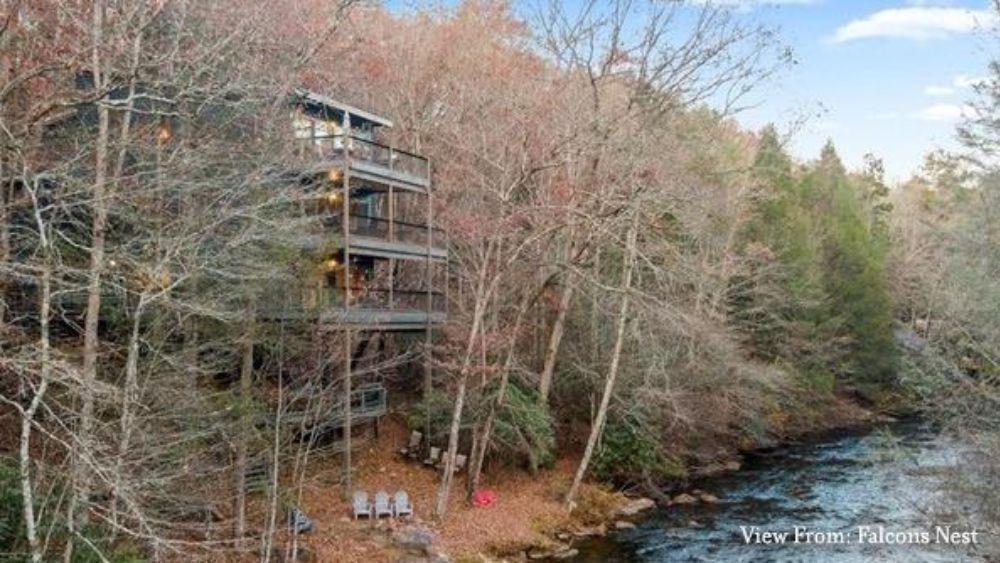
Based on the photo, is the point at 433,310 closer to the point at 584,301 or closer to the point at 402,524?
the point at 584,301

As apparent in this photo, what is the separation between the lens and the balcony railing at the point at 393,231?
20.0 m

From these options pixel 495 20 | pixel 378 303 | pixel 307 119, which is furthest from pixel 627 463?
pixel 495 20

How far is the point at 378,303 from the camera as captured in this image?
20078 mm

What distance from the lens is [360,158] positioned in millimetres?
19484

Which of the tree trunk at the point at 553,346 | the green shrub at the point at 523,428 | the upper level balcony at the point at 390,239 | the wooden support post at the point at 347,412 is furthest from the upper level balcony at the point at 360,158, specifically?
the green shrub at the point at 523,428

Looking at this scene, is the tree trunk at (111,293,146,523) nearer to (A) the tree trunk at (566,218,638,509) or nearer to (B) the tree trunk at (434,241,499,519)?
(B) the tree trunk at (434,241,499,519)

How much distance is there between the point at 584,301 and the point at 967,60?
12.5m

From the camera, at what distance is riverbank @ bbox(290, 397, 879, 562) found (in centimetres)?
1459

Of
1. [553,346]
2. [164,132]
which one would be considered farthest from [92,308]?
[553,346]

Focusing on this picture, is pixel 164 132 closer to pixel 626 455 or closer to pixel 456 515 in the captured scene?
pixel 456 515

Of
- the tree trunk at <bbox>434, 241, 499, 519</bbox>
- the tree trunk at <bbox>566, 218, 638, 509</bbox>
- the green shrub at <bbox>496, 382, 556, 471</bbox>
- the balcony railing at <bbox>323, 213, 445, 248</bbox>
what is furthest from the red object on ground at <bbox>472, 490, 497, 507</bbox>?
the balcony railing at <bbox>323, 213, 445, 248</bbox>

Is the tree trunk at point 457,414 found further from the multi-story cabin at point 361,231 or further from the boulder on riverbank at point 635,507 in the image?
the boulder on riverbank at point 635,507

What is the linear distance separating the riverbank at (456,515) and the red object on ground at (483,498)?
22 centimetres

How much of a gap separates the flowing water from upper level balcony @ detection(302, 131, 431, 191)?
1035 cm
